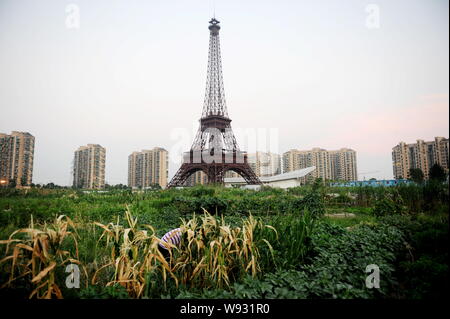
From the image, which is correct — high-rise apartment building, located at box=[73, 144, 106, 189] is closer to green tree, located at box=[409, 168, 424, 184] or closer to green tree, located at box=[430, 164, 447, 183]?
green tree, located at box=[430, 164, 447, 183]

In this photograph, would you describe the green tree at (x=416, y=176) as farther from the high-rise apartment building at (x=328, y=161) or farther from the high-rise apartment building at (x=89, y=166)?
the high-rise apartment building at (x=328, y=161)

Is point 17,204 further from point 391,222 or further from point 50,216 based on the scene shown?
point 391,222

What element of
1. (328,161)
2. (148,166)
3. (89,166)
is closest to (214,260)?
(89,166)

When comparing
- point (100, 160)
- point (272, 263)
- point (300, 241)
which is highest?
point (100, 160)

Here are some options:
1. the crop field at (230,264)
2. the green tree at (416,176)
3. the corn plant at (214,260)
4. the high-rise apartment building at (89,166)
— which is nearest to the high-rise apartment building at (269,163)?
the high-rise apartment building at (89,166)
